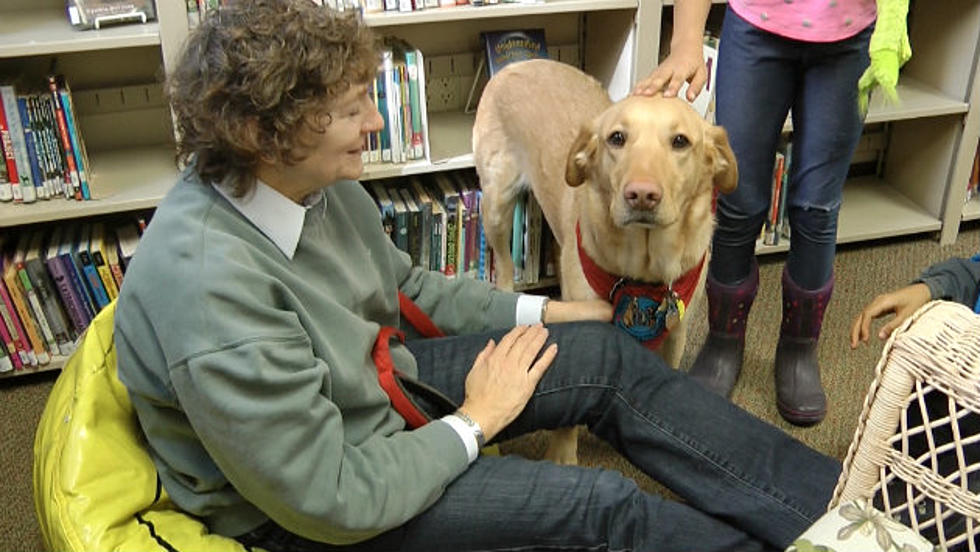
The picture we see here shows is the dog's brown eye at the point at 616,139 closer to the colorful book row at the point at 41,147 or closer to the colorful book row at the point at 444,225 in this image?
the colorful book row at the point at 444,225

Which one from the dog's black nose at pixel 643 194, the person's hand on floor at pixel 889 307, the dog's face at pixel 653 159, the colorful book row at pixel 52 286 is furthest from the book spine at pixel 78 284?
the person's hand on floor at pixel 889 307

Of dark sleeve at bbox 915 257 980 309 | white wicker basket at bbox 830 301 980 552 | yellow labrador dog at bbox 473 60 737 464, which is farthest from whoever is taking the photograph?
yellow labrador dog at bbox 473 60 737 464

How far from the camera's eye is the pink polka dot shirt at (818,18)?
1.62 meters

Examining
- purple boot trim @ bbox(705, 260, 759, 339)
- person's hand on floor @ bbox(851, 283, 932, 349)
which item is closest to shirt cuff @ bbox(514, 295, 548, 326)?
person's hand on floor @ bbox(851, 283, 932, 349)

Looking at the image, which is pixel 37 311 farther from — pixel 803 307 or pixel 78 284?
pixel 803 307

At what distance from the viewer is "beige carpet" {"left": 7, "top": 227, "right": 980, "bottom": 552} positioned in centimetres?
180

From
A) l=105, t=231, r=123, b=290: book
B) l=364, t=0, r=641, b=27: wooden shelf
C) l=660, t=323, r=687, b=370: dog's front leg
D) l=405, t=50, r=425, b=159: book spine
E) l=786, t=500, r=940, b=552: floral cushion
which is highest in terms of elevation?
l=364, t=0, r=641, b=27: wooden shelf

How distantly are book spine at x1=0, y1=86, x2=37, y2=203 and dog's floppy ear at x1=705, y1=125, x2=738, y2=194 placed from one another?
1.50m

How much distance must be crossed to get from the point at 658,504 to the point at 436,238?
48.6 inches

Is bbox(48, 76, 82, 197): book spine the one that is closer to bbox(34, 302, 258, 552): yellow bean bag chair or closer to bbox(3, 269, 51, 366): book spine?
bbox(3, 269, 51, 366): book spine

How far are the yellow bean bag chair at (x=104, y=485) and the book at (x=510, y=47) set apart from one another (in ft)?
4.63

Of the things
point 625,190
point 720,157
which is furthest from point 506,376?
point 720,157

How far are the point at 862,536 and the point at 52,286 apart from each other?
1857 millimetres

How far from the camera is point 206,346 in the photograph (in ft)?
3.18
